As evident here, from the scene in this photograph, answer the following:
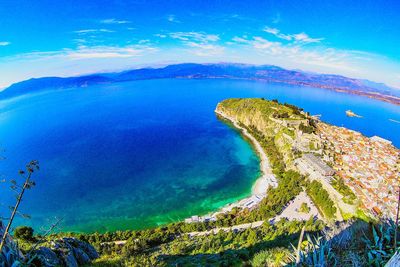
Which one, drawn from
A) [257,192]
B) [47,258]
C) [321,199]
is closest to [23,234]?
[47,258]

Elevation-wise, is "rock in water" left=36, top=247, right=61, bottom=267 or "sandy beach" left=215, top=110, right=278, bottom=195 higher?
"rock in water" left=36, top=247, right=61, bottom=267

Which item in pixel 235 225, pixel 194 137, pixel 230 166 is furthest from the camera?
pixel 194 137

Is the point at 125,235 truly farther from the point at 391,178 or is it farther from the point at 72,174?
the point at 391,178

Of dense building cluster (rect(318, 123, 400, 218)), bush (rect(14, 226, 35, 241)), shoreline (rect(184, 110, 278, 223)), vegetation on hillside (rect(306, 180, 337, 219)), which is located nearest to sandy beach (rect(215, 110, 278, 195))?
shoreline (rect(184, 110, 278, 223))

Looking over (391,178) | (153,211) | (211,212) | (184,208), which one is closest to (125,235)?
(153,211)

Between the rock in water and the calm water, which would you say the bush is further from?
the rock in water

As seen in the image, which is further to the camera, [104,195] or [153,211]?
[104,195]

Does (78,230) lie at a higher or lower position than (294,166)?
lower
